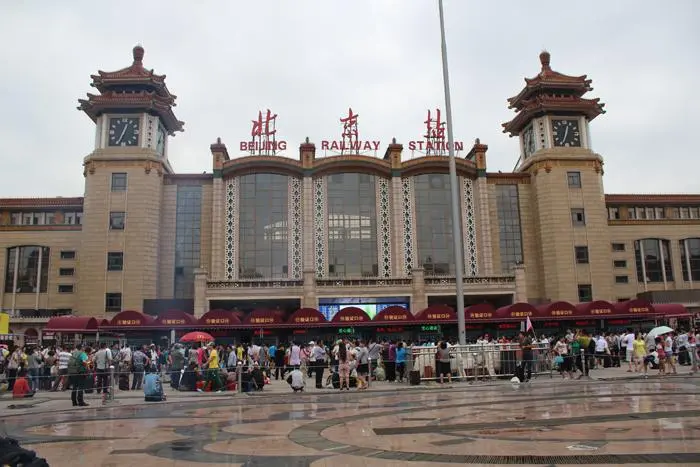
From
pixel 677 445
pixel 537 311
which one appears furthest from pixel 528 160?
pixel 677 445

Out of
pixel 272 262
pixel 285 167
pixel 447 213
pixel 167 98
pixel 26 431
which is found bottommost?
pixel 26 431

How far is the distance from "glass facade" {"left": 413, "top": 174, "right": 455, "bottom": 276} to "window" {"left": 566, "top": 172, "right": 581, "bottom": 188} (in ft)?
35.3

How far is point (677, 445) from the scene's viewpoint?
9.82 meters

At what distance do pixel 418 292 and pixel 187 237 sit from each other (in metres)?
20.2

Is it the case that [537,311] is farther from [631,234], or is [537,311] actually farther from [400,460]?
[400,460]

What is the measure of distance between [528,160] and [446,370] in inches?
1443

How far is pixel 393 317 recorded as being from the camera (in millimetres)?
43875

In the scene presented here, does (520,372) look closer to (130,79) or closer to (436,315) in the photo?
(436,315)

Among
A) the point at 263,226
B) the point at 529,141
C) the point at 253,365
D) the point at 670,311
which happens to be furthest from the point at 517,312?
the point at 253,365

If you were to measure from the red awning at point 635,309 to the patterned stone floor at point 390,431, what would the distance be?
86.7 ft

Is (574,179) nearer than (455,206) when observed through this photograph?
No

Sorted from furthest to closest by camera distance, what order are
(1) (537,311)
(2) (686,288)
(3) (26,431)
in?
(2) (686,288) < (1) (537,311) < (3) (26,431)

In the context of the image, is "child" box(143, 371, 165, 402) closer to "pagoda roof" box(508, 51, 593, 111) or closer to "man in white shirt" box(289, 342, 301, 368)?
"man in white shirt" box(289, 342, 301, 368)

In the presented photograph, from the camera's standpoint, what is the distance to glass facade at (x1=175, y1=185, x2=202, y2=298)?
52.6 meters
